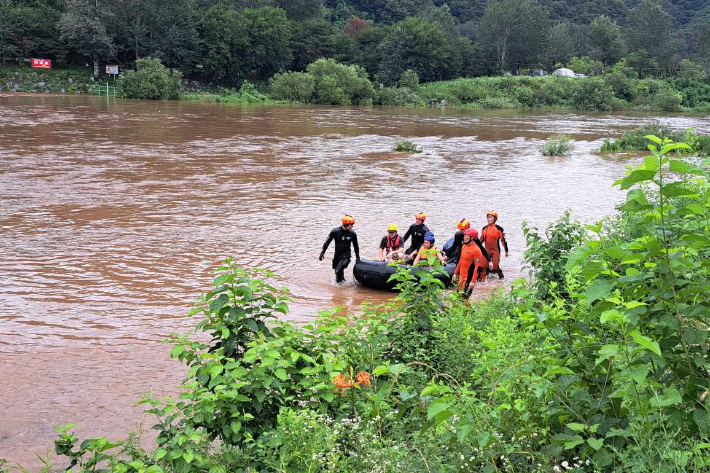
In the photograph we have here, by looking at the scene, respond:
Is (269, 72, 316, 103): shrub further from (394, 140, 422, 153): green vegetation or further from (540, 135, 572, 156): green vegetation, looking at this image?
(540, 135, 572, 156): green vegetation

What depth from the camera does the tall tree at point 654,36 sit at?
9569 cm

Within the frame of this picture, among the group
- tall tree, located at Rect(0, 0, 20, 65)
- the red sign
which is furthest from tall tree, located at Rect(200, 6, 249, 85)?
tall tree, located at Rect(0, 0, 20, 65)

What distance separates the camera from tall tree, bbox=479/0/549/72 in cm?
9569

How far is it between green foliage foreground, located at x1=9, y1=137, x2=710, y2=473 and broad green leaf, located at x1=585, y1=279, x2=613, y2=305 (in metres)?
0.02

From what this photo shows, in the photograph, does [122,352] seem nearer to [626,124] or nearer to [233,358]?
[233,358]

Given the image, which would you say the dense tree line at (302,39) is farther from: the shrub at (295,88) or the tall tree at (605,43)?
the shrub at (295,88)

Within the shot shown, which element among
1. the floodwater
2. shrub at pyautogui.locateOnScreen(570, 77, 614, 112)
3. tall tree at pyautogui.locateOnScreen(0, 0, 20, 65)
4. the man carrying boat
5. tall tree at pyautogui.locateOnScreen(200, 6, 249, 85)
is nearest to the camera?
the floodwater

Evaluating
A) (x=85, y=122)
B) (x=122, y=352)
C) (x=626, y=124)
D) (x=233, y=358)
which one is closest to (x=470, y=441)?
(x=233, y=358)

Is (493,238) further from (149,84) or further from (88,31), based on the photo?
(88,31)

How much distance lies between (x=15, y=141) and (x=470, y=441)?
2940 centimetres

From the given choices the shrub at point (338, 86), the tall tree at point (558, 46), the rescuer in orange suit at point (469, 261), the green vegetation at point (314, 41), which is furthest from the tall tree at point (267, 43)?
the rescuer in orange suit at point (469, 261)

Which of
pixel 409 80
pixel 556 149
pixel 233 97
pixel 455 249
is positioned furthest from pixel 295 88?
pixel 455 249

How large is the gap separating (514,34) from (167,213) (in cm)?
8730

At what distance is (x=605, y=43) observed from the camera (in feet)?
338
